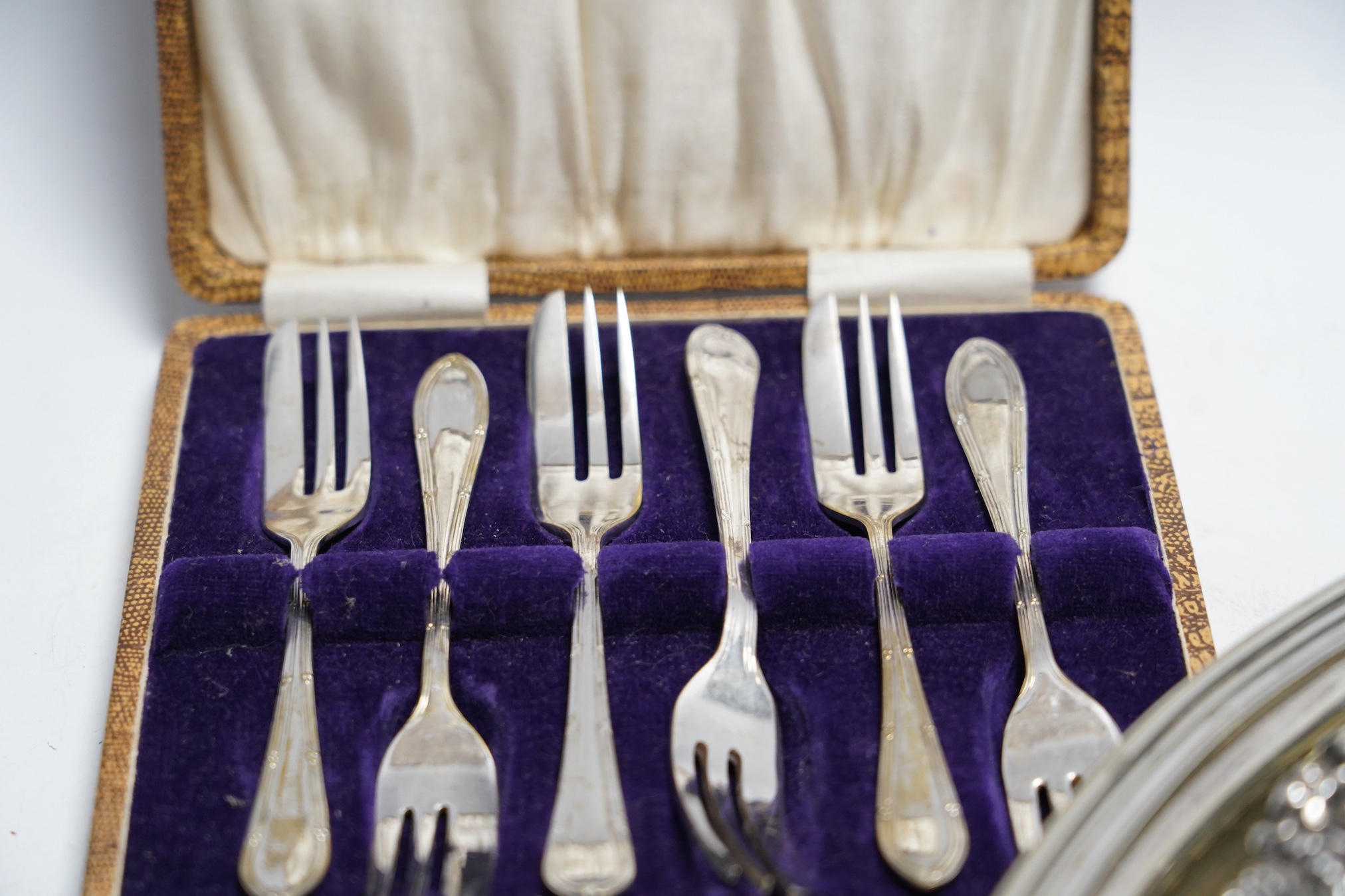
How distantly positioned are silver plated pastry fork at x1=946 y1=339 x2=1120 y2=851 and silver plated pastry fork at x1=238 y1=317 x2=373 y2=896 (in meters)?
0.44

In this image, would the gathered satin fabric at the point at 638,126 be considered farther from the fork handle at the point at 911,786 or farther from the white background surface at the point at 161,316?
the fork handle at the point at 911,786

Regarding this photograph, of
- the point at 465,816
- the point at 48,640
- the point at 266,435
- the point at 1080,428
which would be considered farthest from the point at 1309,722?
the point at 48,640

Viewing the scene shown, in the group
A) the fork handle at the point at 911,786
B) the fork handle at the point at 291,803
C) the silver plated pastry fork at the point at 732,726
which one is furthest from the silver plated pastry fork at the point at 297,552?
the fork handle at the point at 911,786

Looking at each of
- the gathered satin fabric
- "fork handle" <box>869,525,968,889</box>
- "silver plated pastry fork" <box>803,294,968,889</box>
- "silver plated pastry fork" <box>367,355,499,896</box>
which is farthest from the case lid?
"fork handle" <box>869,525,968,889</box>

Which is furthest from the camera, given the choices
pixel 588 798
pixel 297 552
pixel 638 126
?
pixel 638 126

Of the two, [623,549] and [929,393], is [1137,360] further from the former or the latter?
[623,549]

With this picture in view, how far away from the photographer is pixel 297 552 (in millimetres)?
794

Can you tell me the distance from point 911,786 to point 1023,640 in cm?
15

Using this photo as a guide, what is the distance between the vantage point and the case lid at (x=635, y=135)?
89cm

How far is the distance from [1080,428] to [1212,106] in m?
0.51

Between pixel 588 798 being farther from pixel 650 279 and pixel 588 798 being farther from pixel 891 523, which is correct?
pixel 650 279

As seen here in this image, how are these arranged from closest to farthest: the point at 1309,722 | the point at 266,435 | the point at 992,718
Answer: the point at 1309,722 < the point at 992,718 < the point at 266,435

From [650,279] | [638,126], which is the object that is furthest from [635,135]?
[650,279]

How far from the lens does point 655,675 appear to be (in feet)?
2.45
